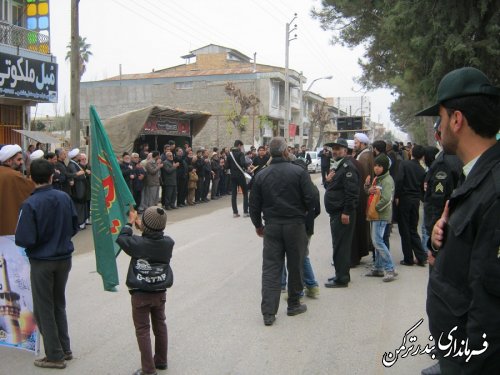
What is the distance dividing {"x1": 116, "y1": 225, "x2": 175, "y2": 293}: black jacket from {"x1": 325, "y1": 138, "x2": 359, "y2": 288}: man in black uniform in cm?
328

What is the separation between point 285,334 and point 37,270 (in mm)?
2484

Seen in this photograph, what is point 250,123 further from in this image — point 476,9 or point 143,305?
point 143,305

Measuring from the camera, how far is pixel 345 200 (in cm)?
671

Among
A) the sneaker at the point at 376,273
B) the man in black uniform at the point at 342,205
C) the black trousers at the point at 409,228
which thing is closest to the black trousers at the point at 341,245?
the man in black uniform at the point at 342,205

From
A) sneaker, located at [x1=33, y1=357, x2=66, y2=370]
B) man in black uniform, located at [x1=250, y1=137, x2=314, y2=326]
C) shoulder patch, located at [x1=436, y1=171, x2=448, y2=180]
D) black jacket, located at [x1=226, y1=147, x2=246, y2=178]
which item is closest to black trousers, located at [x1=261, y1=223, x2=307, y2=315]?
man in black uniform, located at [x1=250, y1=137, x2=314, y2=326]

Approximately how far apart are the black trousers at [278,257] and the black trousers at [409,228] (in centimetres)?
308

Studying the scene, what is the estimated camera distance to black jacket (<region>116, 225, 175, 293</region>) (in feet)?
12.9

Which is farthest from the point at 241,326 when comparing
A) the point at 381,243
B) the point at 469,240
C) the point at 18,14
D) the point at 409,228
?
the point at 18,14

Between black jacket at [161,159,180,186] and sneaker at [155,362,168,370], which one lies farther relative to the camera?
black jacket at [161,159,180,186]

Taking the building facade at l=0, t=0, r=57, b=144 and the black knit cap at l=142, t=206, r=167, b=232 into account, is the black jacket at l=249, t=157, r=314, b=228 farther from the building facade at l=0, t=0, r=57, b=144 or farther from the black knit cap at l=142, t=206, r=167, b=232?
the building facade at l=0, t=0, r=57, b=144

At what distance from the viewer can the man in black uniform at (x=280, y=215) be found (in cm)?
545

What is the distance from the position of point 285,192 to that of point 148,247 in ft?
6.46

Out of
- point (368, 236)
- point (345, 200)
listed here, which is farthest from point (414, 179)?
point (345, 200)

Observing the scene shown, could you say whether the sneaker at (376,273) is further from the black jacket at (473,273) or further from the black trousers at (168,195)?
the black trousers at (168,195)
